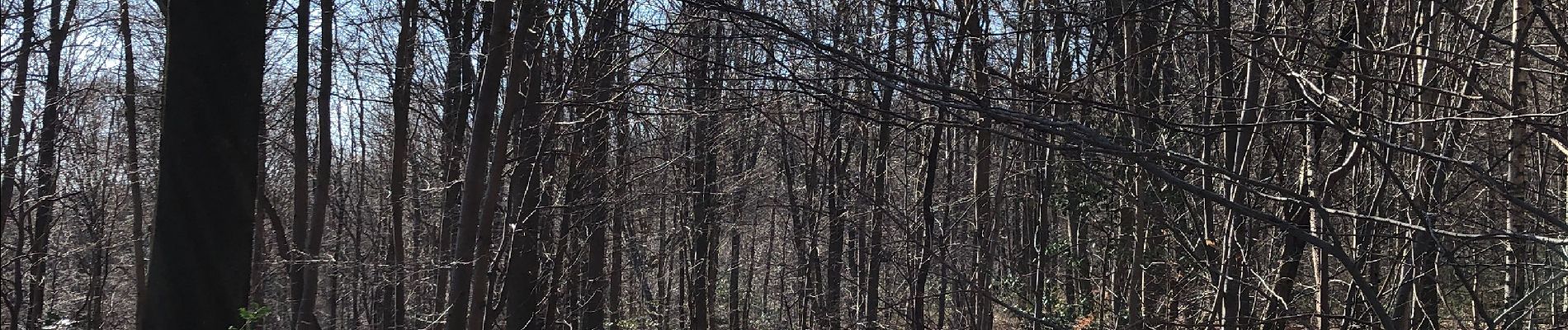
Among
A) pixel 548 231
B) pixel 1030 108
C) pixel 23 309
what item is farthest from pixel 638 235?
pixel 1030 108

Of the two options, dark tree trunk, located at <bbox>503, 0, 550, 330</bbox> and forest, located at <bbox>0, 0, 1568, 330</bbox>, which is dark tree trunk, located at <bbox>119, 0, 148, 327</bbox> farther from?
dark tree trunk, located at <bbox>503, 0, 550, 330</bbox>

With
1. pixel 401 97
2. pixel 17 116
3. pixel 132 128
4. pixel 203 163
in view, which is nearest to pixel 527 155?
pixel 203 163

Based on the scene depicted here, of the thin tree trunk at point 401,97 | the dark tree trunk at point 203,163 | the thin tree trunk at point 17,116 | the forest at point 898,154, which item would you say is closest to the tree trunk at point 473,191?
the forest at point 898,154

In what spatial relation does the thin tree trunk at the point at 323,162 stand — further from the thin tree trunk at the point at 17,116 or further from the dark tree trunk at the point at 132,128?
the thin tree trunk at the point at 17,116

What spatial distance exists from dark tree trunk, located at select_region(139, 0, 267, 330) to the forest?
0.04 ft

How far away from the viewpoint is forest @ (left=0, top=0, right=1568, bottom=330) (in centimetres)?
390

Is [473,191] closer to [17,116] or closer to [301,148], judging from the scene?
[301,148]

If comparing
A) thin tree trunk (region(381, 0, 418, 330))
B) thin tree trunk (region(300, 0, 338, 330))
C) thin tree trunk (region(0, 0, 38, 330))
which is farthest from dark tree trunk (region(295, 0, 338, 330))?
thin tree trunk (region(0, 0, 38, 330))

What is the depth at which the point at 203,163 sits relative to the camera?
469 centimetres

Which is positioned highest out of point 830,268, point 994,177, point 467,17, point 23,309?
point 467,17

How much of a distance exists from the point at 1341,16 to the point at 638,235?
44.3 feet

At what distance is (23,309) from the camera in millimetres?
19406

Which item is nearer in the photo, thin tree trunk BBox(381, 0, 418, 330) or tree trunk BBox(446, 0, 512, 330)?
tree trunk BBox(446, 0, 512, 330)

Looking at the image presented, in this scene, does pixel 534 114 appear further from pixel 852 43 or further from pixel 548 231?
pixel 852 43
